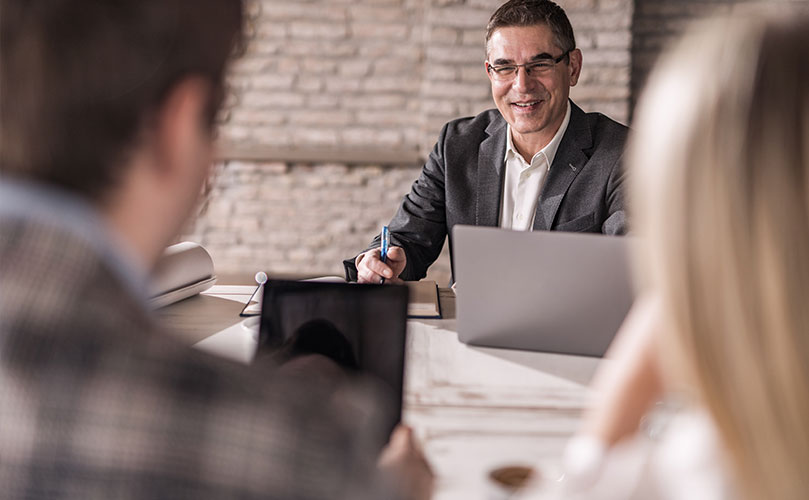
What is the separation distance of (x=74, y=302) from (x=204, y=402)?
0.29 feet

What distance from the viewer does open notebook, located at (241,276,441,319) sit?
152 cm

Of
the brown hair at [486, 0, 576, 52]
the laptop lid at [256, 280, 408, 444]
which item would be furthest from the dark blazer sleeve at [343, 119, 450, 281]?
the laptop lid at [256, 280, 408, 444]

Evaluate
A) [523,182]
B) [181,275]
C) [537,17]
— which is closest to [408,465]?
[181,275]

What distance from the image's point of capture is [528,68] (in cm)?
208

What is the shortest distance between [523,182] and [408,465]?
4.97 feet

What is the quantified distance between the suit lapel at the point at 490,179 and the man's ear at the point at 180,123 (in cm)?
167

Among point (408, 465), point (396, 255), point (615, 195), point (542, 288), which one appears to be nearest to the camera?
point (408, 465)

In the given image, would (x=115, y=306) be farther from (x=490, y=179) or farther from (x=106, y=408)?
(x=490, y=179)

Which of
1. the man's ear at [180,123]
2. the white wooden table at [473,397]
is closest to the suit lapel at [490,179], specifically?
the white wooden table at [473,397]

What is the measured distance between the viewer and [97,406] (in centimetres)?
36

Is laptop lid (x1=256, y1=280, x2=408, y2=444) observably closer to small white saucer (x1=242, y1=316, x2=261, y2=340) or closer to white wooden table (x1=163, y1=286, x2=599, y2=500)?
white wooden table (x1=163, y1=286, x2=599, y2=500)

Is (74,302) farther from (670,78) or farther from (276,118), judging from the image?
(276,118)

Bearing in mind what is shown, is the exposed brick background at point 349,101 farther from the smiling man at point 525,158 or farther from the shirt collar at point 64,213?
the shirt collar at point 64,213

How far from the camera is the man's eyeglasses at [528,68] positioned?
2076 millimetres
